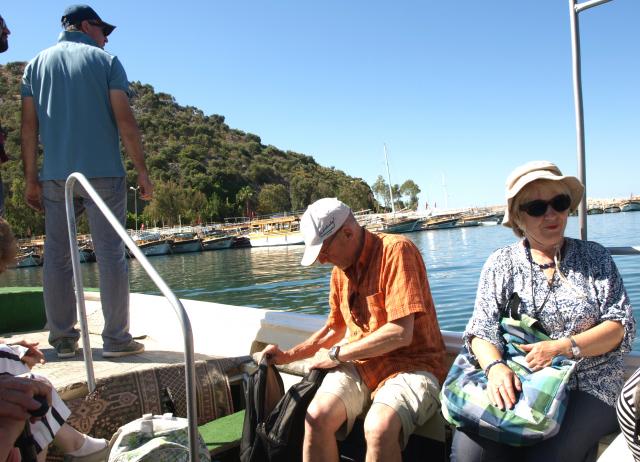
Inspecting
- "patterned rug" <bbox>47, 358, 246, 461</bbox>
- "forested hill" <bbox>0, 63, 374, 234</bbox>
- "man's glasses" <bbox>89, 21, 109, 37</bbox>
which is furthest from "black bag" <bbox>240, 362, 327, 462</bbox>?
"forested hill" <bbox>0, 63, 374, 234</bbox>

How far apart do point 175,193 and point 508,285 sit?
70.8 meters

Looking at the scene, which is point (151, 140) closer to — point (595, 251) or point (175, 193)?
point (175, 193)

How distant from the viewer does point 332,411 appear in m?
1.89

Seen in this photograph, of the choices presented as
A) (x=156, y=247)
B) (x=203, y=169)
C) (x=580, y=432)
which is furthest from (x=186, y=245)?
(x=580, y=432)

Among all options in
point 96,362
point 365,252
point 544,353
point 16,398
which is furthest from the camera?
point 96,362

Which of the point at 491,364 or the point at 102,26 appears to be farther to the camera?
the point at 102,26

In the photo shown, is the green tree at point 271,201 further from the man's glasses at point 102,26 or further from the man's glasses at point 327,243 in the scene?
the man's glasses at point 327,243

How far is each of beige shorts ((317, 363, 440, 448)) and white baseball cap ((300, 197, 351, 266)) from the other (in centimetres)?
46

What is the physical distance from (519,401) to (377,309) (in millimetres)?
622

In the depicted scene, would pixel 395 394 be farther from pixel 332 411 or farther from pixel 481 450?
pixel 481 450

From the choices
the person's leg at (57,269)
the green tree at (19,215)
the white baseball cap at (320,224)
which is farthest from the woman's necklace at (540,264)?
the green tree at (19,215)

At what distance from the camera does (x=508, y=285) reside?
193 cm

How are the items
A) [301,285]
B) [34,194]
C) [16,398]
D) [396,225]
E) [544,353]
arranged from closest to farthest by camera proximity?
[16,398] → [544,353] → [34,194] → [301,285] → [396,225]

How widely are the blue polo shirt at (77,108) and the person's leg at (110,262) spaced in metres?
0.09
